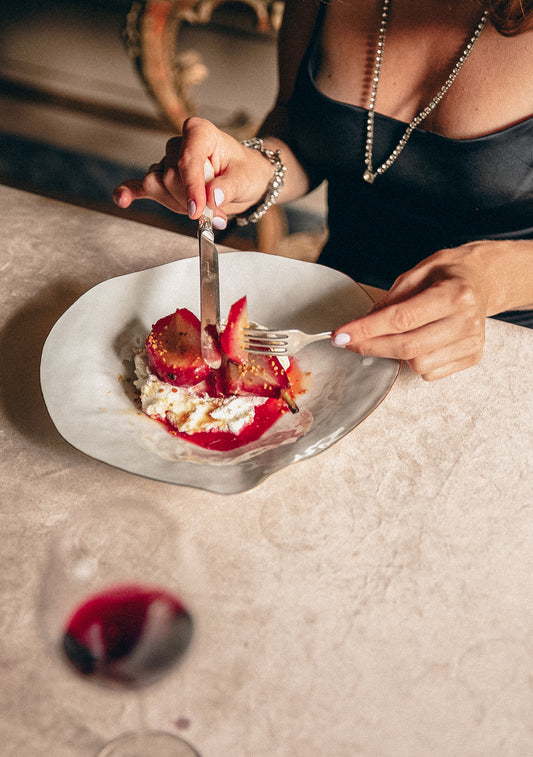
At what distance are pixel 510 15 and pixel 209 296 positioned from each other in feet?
1.77

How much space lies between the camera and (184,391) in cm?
68

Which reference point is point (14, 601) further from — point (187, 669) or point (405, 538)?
point (405, 538)

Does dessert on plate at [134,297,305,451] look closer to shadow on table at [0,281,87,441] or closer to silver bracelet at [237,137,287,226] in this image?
shadow on table at [0,281,87,441]

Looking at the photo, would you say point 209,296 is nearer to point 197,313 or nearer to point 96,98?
point 197,313

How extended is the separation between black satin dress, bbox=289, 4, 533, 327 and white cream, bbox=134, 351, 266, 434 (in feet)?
1.65

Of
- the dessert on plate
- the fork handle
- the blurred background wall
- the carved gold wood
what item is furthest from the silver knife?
the blurred background wall

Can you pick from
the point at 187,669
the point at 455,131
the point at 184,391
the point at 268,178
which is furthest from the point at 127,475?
the point at 455,131

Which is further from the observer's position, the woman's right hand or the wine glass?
the woman's right hand

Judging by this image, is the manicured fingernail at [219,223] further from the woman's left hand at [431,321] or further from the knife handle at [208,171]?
the woman's left hand at [431,321]

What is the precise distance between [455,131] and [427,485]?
0.56 m

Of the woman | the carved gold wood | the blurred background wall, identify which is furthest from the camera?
the blurred background wall

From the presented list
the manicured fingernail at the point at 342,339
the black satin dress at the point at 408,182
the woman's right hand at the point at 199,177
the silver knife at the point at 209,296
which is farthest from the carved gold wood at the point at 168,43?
the manicured fingernail at the point at 342,339

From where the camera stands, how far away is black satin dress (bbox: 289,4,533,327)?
2.93 ft

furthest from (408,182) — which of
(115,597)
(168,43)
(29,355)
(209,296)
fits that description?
(168,43)
